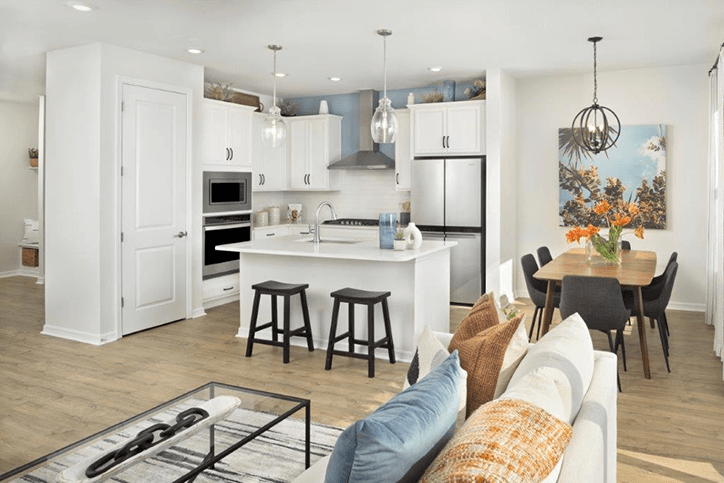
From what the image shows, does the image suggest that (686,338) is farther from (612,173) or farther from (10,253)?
(10,253)

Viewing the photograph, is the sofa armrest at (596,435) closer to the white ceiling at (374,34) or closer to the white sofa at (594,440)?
the white sofa at (594,440)

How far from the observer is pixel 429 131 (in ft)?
23.7

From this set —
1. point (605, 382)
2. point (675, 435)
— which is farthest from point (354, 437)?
point (675, 435)

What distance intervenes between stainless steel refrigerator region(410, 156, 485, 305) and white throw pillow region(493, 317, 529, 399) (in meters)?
4.94

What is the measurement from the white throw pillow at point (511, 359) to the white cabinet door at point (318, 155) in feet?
20.5

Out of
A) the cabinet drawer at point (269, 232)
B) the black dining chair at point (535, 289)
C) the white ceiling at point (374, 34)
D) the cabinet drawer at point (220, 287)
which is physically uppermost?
the white ceiling at point (374, 34)

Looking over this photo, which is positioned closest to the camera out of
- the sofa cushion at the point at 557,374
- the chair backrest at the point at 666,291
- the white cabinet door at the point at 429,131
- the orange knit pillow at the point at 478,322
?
the sofa cushion at the point at 557,374

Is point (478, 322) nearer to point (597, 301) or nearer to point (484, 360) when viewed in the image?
point (484, 360)

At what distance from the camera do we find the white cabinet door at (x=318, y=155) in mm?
8086

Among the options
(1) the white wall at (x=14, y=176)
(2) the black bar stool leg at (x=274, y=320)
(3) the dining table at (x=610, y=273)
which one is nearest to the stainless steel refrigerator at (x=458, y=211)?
(3) the dining table at (x=610, y=273)

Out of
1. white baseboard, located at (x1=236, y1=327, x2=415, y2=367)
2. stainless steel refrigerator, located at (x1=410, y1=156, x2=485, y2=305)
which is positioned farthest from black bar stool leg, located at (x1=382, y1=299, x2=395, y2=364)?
stainless steel refrigerator, located at (x1=410, y1=156, x2=485, y2=305)

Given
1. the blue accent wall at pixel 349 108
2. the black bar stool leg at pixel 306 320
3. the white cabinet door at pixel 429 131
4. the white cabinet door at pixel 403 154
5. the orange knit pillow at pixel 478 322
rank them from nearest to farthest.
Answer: the orange knit pillow at pixel 478 322 < the black bar stool leg at pixel 306 320 < the white cabinet door at pixel 429 131 < the white cabinet door at pixel 403 154 < the blue accent wall at pixel 349 108

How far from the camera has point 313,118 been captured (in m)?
8.12

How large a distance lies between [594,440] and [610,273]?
328cm
